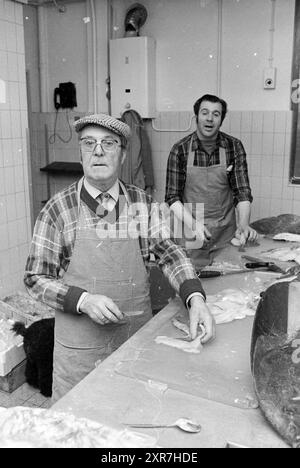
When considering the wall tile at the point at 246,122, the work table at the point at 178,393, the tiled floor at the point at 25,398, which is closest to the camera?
the work table at the point at 178,393

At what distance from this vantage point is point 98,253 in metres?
2.21

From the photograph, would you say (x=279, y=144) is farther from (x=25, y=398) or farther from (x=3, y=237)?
(x=25, y=398)

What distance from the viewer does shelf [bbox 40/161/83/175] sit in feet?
21.1

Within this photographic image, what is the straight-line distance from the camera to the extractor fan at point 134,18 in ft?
18.9

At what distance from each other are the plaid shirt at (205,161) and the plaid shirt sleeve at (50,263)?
186 cm

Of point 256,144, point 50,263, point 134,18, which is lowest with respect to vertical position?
point 50,263

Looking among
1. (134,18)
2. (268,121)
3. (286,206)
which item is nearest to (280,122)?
(268,121)

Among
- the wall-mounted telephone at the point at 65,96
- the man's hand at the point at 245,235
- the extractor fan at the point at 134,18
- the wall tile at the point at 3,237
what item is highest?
the extractor fan at the point at 134,18

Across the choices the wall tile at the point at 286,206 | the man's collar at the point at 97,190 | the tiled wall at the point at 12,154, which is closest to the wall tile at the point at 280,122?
the wall tile at the point at 286,206

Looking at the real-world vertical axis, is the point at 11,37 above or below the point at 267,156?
above

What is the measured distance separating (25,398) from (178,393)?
85.9 inches

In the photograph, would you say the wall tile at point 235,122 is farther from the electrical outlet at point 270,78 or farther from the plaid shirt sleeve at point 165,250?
the plaid shirt sleeve at point 165,250

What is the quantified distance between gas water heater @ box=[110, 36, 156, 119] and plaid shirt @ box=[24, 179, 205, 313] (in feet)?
12.2
